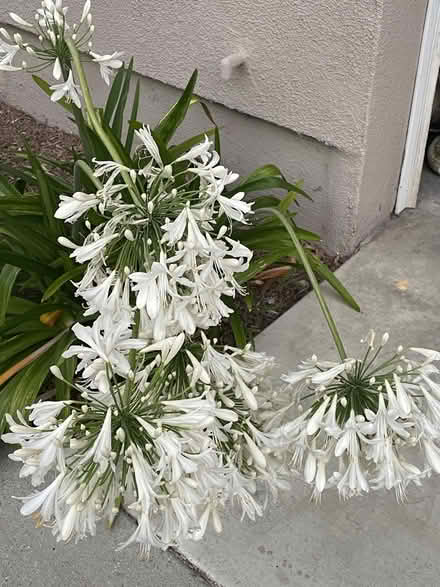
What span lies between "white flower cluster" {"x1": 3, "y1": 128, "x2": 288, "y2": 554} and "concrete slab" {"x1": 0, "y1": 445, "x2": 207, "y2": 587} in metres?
0.48

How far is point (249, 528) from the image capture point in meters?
2.02

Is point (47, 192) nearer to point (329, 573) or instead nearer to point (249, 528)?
point (249, 528)

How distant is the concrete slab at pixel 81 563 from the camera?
1.98 meters

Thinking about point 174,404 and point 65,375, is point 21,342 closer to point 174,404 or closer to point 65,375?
point 65,375

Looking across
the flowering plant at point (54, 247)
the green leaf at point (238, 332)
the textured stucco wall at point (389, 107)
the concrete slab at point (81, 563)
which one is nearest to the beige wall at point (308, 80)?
the textured stucco wall at point (389, 107)

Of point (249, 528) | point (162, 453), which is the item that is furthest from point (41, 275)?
point (162, 453)

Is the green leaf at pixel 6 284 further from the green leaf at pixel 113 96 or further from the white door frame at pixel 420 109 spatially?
the white door frame at pixel 420 109

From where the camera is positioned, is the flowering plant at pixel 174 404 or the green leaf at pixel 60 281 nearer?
the flowering plant at pixel 174 404

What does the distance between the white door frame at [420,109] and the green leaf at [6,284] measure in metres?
1.89

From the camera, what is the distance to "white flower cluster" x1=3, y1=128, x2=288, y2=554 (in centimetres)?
129

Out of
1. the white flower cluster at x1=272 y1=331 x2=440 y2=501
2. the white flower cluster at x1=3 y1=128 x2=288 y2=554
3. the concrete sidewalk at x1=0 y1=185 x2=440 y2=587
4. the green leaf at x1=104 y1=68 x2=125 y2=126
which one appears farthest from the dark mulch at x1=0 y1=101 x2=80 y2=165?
the white flower cluster at x1=272 y1=331 x2=440 y2=501

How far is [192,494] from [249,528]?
728mm

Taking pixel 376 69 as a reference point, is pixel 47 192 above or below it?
below

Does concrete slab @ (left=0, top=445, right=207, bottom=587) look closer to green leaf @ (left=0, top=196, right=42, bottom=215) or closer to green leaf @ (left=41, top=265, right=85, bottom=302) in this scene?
green leaf @ (left=41, top=265, right=85, bottom=302)
